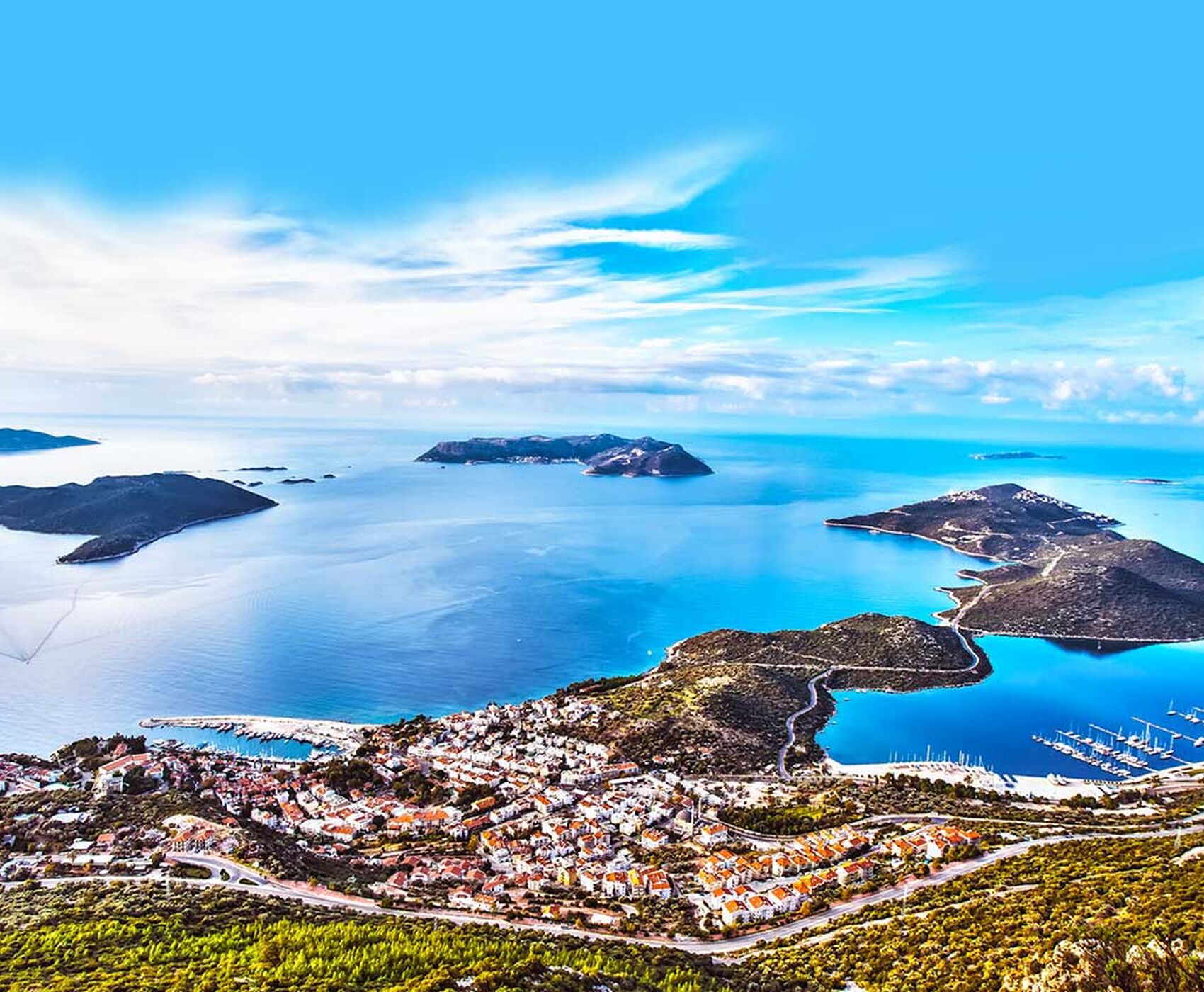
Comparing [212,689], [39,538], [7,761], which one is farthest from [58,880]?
[39,538]

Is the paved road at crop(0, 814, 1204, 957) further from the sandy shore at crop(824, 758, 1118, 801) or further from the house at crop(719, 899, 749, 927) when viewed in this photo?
the sandy shore at crop(824, 758, 1118, 801)

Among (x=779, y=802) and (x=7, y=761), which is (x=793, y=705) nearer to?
(x=779, y=802)

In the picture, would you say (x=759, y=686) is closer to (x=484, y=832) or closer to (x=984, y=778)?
(x=984, y=778)

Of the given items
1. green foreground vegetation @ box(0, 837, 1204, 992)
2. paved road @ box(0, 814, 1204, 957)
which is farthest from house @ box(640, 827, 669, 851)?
green foreground vegetation @ box(0, 837, 1204, 992)

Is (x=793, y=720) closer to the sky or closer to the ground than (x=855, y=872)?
closer to the ground

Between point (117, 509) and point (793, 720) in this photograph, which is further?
point (117, 509)

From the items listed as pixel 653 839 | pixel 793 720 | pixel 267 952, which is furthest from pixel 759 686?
pixel 267 952

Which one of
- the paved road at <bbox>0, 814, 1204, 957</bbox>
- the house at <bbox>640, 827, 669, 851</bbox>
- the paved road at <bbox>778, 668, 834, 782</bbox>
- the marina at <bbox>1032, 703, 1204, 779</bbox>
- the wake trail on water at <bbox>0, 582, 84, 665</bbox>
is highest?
the paved road at <bbox>0, 814, 1204, 957</bbox>
